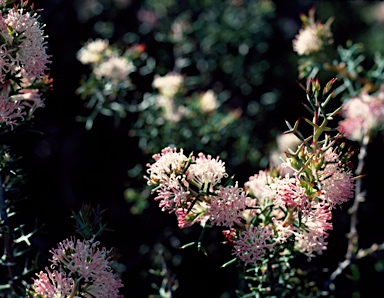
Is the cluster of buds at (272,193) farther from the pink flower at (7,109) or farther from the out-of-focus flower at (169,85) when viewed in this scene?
the out-of-focus flower at (169,85)

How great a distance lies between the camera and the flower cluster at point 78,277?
0.80 m

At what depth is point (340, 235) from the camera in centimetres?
186

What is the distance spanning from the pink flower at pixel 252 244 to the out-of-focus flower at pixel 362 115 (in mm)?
644

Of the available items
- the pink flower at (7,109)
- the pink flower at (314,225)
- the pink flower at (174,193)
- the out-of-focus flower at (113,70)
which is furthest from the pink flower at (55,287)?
the out-of-focus flower at (113,70)

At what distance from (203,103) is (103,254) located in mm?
1017

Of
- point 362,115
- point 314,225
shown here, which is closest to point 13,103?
point 314,225

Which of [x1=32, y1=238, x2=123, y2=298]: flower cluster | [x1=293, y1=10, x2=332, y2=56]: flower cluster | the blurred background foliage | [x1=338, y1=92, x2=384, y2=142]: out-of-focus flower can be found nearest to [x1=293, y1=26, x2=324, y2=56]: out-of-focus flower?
[x1=293, y1=10, x2=332, y2=56]: flower cluster

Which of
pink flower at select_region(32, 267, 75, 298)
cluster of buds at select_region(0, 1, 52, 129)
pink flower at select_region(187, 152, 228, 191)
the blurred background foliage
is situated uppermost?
cluster of buds at select_region(0, 1, 52, 129)

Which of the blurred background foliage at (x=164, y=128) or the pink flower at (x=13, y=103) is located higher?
the pink flower at (x=13, y=103)

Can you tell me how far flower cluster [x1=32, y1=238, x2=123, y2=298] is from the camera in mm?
796

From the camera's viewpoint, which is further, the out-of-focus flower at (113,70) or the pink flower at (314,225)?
the out-of-focus flower at (113,70)

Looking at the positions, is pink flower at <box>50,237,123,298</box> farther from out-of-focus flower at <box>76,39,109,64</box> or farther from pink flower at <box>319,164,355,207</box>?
out-of-focus flower at <box>76,39,109,64</box>

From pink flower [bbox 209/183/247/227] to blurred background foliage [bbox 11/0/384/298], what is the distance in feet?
2.50

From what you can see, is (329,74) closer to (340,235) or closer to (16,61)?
(340,235)
